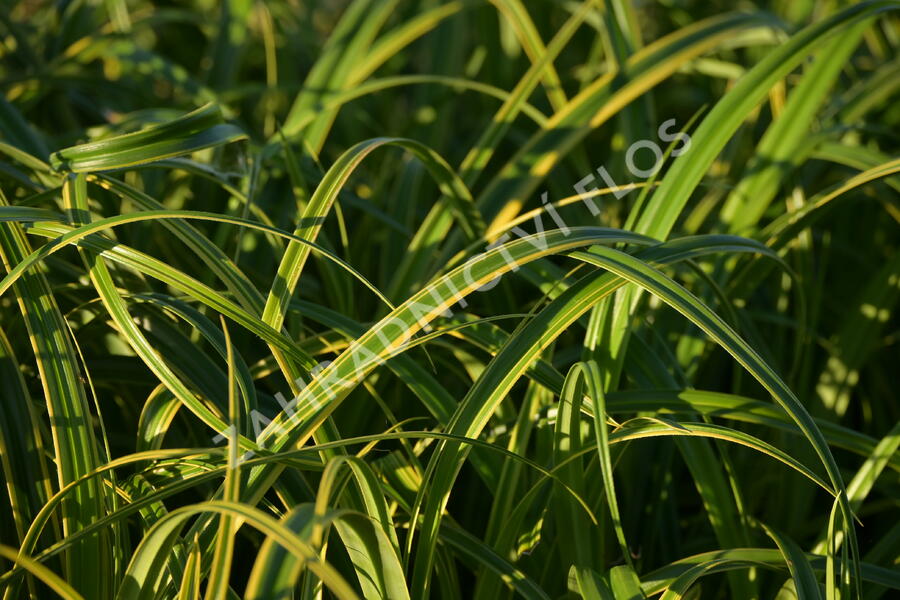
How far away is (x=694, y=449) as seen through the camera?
2.63 feet

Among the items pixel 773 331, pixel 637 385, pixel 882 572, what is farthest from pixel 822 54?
pixel 882 572

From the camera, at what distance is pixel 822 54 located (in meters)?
1.04

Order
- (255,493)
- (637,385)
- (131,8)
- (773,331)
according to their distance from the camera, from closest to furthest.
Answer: (255,493) → (637,385) → (773,331) → (131,8)

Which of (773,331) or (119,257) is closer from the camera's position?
(119,257)

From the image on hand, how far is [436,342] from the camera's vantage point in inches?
32.1

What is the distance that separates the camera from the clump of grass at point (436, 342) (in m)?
0.64

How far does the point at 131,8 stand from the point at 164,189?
111 cm

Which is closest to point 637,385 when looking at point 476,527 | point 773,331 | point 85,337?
point 476,527

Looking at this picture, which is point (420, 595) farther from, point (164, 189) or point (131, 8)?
point (131, 8)

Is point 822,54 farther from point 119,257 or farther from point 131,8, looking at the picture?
point 131,8

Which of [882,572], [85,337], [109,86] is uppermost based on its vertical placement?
[109,86]

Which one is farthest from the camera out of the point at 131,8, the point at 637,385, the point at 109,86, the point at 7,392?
the point at 131,8

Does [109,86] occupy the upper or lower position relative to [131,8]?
lower

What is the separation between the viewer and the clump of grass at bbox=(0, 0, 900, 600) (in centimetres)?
64
